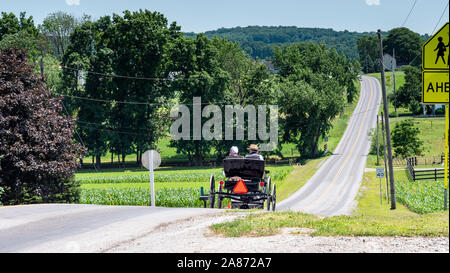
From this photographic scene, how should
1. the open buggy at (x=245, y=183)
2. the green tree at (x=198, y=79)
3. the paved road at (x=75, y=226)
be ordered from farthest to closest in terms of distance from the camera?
the green tree at (x=198, y=79) < the open buggy at (x=245, y=183) < the paved road at (x=75, y=226)

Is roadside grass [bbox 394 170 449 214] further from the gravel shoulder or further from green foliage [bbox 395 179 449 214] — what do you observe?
the gravel shoulder

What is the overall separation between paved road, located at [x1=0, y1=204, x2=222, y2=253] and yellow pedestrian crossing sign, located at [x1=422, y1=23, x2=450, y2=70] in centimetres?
711

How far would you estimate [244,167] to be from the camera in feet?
56.7

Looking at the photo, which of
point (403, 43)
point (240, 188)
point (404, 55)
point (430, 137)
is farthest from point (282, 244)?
point (404, 55)

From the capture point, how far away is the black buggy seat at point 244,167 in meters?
17.1

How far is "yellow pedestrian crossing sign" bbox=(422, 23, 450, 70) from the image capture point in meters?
9.91

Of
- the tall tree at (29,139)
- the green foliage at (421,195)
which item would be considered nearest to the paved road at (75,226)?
the tall tree at (29,139)

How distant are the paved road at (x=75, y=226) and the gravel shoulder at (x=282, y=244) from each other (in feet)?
2.20

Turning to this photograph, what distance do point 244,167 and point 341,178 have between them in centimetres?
4374

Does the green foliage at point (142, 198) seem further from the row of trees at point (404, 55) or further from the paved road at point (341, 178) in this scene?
the row of trees at point (404, 55)

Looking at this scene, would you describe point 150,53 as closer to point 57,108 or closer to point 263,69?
point 263,69

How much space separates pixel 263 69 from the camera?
82438 millimetres

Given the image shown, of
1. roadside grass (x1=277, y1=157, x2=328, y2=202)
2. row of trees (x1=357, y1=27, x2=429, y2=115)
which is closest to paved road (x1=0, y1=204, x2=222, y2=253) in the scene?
roadside grass (x1=277, y1=157, x2=328, y2=202)
